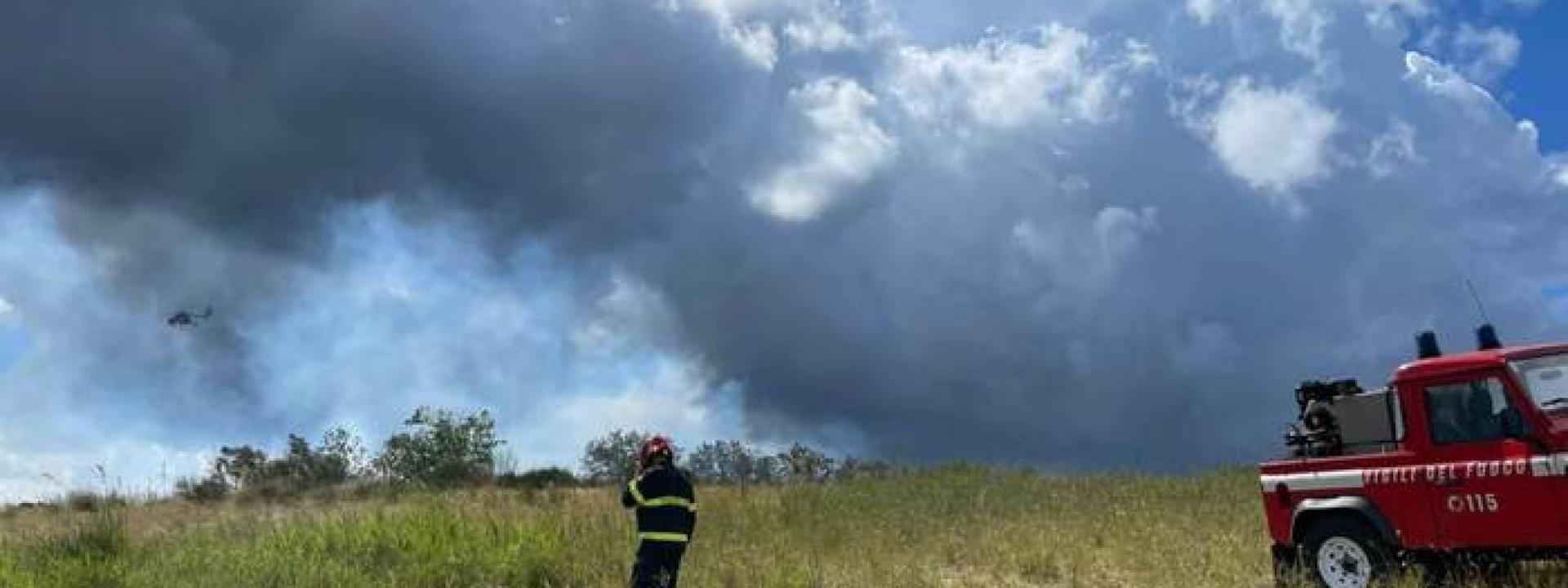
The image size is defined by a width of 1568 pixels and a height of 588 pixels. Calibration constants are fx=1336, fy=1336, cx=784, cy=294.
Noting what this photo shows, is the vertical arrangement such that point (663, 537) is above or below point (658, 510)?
below

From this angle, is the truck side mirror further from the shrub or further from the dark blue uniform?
the shrub

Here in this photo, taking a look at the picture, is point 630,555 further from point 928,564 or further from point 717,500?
point 717,500

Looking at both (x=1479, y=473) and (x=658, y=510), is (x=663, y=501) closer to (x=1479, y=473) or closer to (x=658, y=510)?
(x=658, y=510)

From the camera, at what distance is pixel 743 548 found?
1881cm

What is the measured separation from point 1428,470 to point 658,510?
7.15 meters

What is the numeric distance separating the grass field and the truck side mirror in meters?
1.85

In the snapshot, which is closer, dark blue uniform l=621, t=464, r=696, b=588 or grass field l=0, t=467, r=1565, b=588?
dark blue uniform l=621, t=464, r=696, b=588

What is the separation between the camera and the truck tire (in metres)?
12.8

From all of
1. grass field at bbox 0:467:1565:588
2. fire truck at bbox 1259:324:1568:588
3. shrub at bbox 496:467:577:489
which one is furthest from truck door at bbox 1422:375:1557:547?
shrub at bbox 496:467:577:489

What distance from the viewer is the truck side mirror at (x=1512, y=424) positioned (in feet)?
37.4

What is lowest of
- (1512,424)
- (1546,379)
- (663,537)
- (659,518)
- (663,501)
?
(663,537)

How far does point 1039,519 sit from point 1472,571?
33.8 feet

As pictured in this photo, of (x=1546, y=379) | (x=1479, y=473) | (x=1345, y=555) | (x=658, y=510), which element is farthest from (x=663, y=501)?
(x=1546, y=379)

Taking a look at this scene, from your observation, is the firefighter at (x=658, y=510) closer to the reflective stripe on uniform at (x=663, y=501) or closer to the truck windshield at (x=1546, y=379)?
the reflective stripe on uniform at (x=663, y=501)
